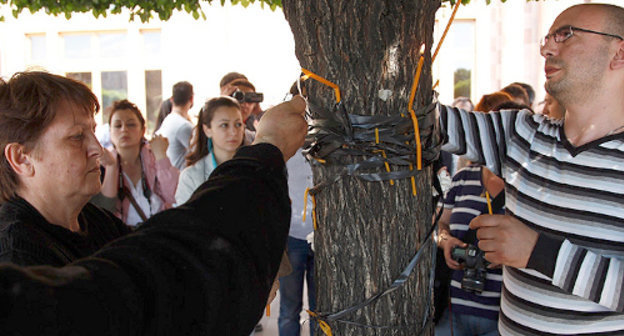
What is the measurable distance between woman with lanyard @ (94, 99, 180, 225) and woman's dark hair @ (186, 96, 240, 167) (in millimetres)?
306

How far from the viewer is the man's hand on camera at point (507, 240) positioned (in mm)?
1626

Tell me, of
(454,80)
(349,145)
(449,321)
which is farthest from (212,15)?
(349,145)

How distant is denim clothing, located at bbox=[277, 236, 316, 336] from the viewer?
3.85 metres

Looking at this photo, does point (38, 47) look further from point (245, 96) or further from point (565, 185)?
point (565, 185)

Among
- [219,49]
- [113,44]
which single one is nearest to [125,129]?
[219,49]

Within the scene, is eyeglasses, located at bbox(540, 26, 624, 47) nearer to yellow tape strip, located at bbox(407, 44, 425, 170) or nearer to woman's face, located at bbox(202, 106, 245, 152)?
yellow tape strip, located at bbox(407, 44, 425, 170)

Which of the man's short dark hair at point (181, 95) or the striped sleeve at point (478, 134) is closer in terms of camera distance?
the striped sleeve at point (478, 134)

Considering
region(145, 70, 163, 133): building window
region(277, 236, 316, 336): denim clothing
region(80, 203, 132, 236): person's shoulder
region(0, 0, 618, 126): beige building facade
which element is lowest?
region(277, 236, 316, 336): denim clothing

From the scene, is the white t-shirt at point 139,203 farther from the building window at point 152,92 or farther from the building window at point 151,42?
the building window at point 151,42

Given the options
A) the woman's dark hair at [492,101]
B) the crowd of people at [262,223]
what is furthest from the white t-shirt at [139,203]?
the woman's dark hair at [492,101]

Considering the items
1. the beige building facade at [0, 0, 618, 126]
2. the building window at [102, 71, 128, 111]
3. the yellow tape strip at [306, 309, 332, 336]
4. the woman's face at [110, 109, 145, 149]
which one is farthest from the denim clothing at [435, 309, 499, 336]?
the building window at [102, 71, 128, 111]

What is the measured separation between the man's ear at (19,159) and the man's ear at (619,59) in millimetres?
1860

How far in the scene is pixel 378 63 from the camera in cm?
147

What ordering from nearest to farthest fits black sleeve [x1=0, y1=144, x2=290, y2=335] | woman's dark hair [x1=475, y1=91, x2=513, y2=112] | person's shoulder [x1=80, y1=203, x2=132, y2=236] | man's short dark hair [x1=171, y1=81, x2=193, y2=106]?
black sleeve [x1=0, y1=144, x2=290, y2=335]
person's shoulder [x1=80, y1=203, x2=132, y2=236]
woman's dark hair [x1=475, y1=91, x2=513, y2=112]
man's short dark hair [x1=171, y1=81, x2=193, y2=106]
